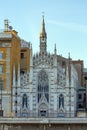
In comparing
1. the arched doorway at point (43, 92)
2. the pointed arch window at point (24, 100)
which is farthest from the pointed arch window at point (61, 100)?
the pointed arch window at point (24, 100)

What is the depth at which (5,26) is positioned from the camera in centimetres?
11325

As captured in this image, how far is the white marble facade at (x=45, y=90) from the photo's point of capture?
10461 cm

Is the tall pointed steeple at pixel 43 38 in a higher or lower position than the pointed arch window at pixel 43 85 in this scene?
higher

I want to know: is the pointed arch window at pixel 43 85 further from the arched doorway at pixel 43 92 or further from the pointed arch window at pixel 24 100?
the pointed arch window at pixel 24 100

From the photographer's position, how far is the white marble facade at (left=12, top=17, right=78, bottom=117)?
105m

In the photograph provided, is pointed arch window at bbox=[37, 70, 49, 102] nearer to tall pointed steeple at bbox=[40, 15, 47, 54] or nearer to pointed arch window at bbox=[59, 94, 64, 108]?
pointed arch window at bbox=[59, 94, 64, 108]

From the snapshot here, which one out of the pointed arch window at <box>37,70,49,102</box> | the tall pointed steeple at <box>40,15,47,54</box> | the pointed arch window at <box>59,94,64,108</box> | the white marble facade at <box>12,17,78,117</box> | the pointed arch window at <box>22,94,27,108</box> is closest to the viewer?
the white marble facade at <box>12,17,78,117</box>

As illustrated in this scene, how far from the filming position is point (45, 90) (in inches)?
4178

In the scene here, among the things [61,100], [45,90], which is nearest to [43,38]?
[45,90]

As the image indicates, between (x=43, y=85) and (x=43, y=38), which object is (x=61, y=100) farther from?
(x=43, y=38)

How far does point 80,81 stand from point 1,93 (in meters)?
24.9

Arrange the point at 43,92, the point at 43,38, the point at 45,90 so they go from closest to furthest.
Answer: the point at 43,92 → the point at 45,90 → the point at 43,38

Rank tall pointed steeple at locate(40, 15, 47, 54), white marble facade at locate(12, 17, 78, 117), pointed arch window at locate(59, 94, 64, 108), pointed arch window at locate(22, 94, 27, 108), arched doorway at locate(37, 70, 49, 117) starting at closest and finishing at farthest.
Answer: white marble facade at locate(12, 17, 78, 117), pointed arch window at locate(59, 94, 64, 108), arched doorway at locate(37, 70, 49, 117), pointed arch window at locate(22, 94, 27, 108), tall pointed steeple at locate(40, 15, 47, 54)

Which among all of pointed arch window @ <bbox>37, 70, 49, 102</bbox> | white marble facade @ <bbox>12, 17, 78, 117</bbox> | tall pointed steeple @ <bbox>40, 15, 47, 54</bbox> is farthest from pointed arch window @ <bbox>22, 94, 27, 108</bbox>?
tall pointed steeple @ <bbox>40, 15, 47, 54</bbox>
